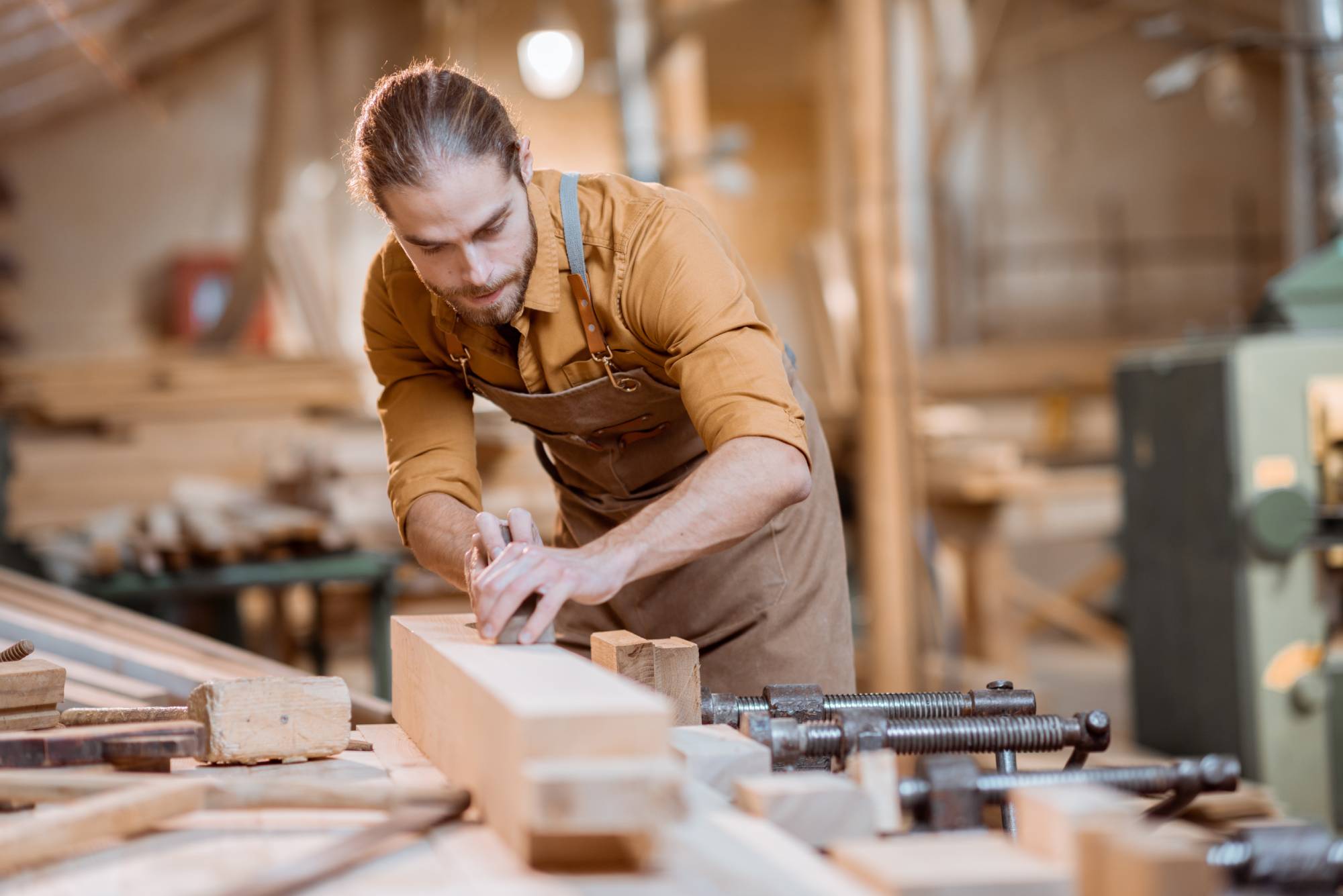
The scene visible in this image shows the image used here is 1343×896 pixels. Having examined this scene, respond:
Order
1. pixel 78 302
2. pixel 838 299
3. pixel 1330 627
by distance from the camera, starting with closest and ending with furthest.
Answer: pixel 1330 627 < pixel 838 299 < pixel 78 302

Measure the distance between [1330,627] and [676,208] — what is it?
3.46 metres

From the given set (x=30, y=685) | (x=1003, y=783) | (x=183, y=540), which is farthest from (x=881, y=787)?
(x=183, y=540)

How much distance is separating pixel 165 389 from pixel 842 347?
393cm

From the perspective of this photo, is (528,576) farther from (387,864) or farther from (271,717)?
(387,864)

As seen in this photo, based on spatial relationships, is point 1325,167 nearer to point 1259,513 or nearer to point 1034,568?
point 1259,513

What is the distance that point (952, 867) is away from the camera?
1091 mm

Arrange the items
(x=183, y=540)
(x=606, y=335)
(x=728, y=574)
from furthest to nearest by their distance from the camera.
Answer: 1. (x=183, y=540)
2. (x=728, y=574)
3. (x=606, y=335)

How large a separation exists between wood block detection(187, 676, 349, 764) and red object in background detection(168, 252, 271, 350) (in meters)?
10.8

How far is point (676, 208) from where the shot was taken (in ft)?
7.18

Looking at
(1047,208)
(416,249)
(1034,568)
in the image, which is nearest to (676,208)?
(416,249)

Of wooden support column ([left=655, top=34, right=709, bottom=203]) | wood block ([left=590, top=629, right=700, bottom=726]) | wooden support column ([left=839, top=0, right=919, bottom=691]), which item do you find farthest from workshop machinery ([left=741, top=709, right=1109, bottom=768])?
wooden support column ([left=655, top=34, right=709, bottom=203])

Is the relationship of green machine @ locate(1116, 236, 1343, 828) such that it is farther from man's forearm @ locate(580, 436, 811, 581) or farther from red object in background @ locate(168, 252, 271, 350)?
red object in background @ locate(168, 252, 271, 350)

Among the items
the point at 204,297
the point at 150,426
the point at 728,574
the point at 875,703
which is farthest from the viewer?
the point at 204,297

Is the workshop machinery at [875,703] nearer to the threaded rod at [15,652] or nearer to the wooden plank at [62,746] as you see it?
the wooden plank at [62,746]
